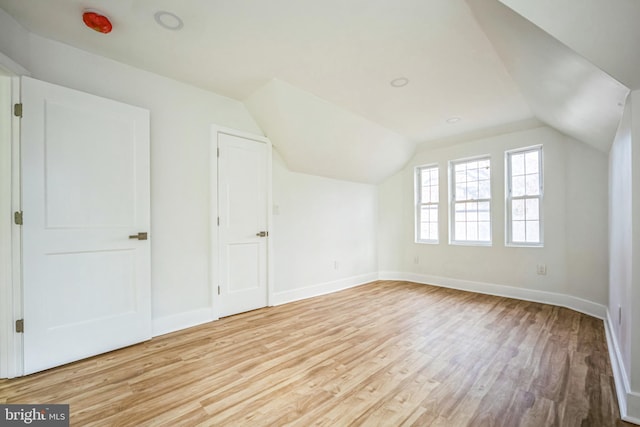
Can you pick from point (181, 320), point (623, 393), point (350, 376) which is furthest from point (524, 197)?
point (181, 320)

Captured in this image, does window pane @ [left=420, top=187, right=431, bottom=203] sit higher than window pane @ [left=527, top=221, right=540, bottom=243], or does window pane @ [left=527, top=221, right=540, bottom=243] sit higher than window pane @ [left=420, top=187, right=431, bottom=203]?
window pane @ [left=420, top=187, right=431, bottom=203]

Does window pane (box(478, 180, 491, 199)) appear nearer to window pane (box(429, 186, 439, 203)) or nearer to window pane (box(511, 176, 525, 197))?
window pane (box(511, 176, 525, 197))

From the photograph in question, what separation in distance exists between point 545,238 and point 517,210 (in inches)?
20.1

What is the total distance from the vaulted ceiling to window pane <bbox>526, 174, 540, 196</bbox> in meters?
0.85

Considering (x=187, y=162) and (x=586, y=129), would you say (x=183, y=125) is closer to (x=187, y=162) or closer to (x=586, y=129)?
(x=187, y=162)

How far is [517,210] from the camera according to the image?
12.9 feet

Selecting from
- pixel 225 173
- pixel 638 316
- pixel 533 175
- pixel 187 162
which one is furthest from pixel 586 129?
pixel 187 162

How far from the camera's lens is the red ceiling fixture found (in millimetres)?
1859

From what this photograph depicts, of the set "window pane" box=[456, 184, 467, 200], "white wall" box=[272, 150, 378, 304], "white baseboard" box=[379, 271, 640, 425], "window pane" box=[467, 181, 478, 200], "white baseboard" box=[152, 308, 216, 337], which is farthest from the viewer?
"window pane" box=[456, 184, 467, 200]

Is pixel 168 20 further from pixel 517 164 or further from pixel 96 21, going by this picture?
pixel 517 164

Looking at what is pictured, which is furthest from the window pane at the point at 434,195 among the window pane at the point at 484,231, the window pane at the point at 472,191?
the window pane at the point at 484,231

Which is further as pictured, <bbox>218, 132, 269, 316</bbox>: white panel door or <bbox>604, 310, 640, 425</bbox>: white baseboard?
<bbox>218, 132, 269, 316</bbox>: white panel door

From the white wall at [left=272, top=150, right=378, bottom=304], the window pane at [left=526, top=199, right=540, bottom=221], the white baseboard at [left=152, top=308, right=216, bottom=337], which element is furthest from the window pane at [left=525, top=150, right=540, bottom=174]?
the white baseboard at [left=152, top=308, right=216, bottom=337]

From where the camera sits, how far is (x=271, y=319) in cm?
307
